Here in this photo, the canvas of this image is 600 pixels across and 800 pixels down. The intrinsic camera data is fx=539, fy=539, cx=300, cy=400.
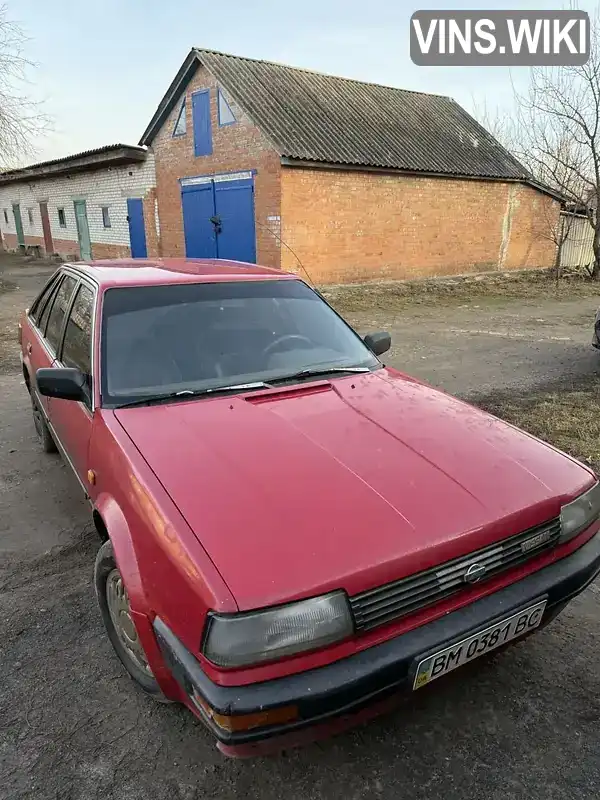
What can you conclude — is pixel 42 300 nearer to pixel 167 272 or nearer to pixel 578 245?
pixel 167 272

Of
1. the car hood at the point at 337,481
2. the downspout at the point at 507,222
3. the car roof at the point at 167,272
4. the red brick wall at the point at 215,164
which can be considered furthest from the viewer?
the downspout at the point at 507,222

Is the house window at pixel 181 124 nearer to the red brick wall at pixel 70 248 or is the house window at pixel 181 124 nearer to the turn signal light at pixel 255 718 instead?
the red brick wall at pixel 70 248

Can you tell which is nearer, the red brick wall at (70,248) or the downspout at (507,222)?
the downspout at (507,222)

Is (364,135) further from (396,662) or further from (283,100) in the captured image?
(396,662)

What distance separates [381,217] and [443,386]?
9.76 meters

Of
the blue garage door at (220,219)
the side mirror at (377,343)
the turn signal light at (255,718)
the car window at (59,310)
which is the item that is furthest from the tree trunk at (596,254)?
the turn signal light at (255,718)

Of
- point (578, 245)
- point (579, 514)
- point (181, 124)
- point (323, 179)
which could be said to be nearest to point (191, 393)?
point (579, 514)

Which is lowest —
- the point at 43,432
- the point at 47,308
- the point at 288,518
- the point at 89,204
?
the point at 43,432

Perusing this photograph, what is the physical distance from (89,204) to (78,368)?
19.8 meters

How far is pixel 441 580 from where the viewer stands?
1.69 metres

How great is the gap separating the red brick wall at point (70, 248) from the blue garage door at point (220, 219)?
4.06 m

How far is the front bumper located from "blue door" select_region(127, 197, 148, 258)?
17551mm

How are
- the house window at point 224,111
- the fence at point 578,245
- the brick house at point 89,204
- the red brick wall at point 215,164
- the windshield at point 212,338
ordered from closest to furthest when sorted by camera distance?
the windshield at point 212,338 → the red brick wall at point 215,164 → the house window at point 224,111 → the brick house at point 89,204 → the fence at point 578,245

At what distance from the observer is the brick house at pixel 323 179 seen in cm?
1305
